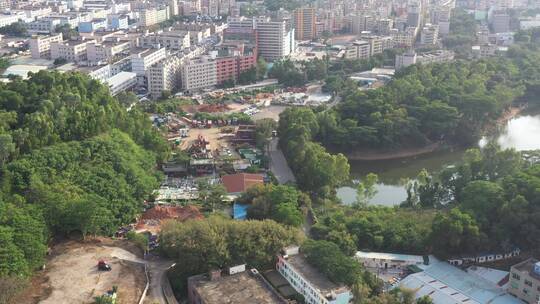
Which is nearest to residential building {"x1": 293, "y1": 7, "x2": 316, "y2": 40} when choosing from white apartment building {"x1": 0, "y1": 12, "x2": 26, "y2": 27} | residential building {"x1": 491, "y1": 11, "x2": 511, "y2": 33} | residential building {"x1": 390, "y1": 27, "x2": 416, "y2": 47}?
residential building {"x1": 390, "y1": 27, "x2": 416, "y2": 47}

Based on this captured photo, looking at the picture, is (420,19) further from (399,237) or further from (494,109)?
(399,237)

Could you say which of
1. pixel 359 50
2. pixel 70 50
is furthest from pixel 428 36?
pixel 70 50

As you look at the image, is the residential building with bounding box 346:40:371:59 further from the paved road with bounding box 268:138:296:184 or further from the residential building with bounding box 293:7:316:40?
the paved road with bounding box 268:138:296:184

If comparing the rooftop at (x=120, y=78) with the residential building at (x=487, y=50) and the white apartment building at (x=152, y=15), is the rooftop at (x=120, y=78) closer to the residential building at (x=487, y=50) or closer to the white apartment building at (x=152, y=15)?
the white apartment building at (x=152, y=15)

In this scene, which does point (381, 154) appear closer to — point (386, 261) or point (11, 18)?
point (386, 261)

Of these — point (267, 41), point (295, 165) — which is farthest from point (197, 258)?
point (267, 41)

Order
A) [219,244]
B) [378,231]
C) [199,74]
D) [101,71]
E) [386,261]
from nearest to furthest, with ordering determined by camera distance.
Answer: [219,244] < [386,261] < [378,231] < [101,71] < [199,74]
